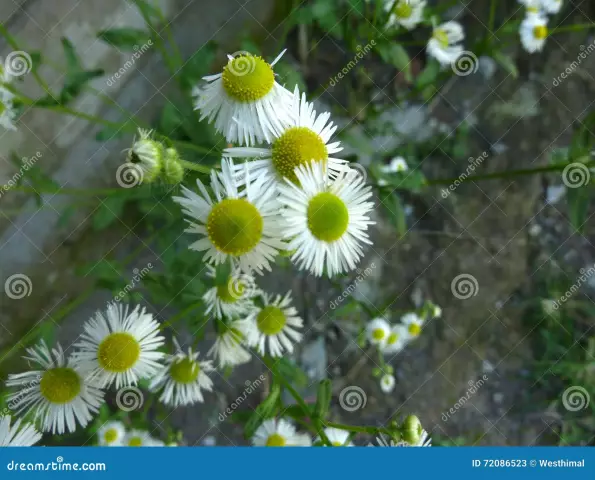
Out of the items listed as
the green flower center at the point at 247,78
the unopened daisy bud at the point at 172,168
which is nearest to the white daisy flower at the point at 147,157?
the unopened daisy bud at the point at 172,168

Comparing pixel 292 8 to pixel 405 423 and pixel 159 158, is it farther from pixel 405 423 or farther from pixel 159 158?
pixel 405 423

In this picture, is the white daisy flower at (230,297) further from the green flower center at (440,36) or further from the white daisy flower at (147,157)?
the green flower center at (440,36)

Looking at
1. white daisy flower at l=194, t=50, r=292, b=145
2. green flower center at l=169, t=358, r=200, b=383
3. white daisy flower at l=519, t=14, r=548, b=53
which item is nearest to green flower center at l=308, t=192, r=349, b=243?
white daisy flower at l=194, t=50, r=292, b=145

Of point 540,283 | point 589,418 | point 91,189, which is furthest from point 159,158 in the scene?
point 589,418

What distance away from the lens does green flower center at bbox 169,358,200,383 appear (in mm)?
920

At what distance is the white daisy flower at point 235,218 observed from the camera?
0.65 meters

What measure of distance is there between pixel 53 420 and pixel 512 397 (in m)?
1.16

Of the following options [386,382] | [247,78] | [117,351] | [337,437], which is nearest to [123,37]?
[247,78]

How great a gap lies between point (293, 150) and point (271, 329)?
43 cm

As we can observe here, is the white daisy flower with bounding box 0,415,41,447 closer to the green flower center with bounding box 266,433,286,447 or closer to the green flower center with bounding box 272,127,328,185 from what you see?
the green flower center with bounding box 266,433,286,447

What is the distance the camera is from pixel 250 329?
0.93 metres

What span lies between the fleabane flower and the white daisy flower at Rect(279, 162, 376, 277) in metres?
0.01

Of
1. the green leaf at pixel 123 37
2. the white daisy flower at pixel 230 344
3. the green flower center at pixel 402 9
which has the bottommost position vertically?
the white daisy flower at pixel 230 344

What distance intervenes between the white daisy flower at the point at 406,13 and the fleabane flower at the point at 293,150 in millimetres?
451
